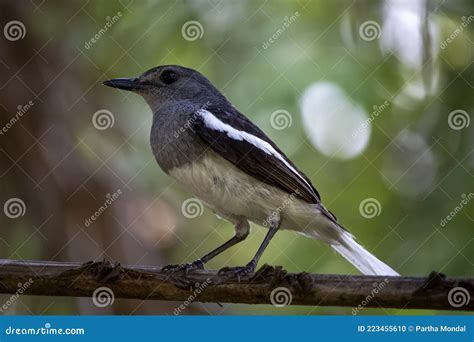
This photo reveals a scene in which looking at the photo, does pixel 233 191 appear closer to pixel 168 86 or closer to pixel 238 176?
pixel 238 176

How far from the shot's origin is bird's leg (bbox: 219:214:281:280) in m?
3.30

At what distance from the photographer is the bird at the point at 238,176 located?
12.7 feet

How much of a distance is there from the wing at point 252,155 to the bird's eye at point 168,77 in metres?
0.48

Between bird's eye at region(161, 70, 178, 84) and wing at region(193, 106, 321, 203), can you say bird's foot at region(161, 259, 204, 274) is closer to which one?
wing at region(193, 106, 321, 203)

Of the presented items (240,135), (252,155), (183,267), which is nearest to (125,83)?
(240,135)

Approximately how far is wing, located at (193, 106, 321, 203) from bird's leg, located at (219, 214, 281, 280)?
194 millimetres

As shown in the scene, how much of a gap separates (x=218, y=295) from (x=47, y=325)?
1.14 metres

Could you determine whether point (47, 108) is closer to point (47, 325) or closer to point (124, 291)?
point (47, 325)

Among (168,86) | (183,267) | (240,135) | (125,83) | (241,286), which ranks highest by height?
(240,135)

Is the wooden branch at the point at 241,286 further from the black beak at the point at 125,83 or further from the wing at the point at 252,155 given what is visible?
the black beak at the point at 125,83

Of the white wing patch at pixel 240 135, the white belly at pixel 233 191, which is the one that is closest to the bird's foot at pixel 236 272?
the white belly at pixel 233 191

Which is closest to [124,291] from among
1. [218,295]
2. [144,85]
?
[218,295]

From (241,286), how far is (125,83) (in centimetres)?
168

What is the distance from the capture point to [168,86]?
4.40 m
